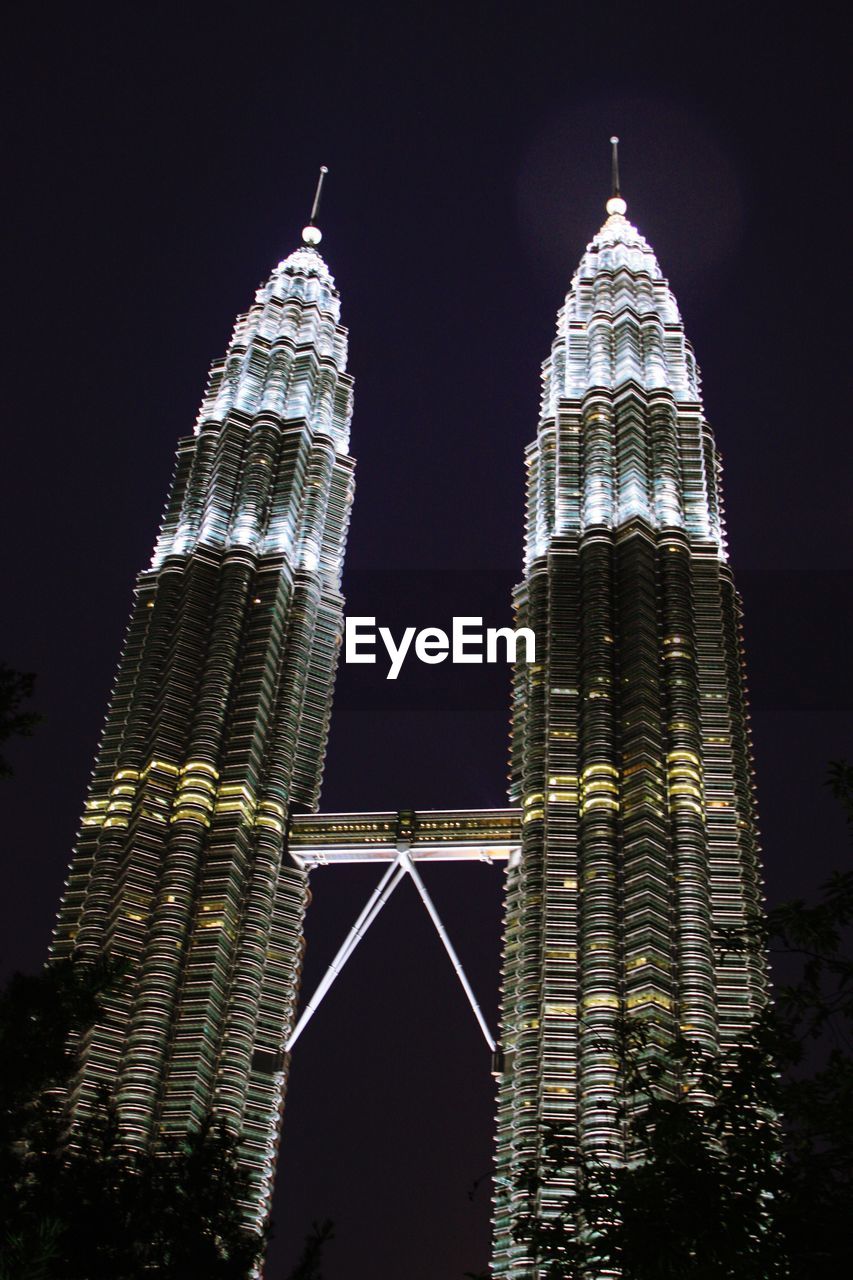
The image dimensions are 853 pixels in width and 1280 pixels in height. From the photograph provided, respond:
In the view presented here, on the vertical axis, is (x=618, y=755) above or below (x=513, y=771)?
below

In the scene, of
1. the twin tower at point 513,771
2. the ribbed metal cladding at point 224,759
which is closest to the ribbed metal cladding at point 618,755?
the twin tower at point 513,771

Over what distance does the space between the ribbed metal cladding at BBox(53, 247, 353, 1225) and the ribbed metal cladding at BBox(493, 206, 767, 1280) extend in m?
15.8

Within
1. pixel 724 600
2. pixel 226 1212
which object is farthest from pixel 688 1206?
pixel 724 600

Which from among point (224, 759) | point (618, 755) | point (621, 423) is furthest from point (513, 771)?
point (621, 423)

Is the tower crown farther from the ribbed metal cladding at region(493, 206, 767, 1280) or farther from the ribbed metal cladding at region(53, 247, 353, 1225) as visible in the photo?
the ribbed metal cladding at region(53, 247, 353, 1225)

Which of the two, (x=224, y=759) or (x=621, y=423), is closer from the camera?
(x=224, y=759)

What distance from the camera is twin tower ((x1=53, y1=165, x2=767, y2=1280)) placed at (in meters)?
90.6

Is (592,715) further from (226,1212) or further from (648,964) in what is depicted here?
(226,1212)

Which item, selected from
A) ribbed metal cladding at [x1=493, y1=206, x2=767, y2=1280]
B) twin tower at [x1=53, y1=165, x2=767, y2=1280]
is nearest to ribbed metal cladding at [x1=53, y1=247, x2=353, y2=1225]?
twin tower at [x1=53, y1=165, x2=767, y2=1280]

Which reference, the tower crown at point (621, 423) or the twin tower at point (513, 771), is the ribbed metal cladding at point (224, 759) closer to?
the twin tower at point (513, 771)

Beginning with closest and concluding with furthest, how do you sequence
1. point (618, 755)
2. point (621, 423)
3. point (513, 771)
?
point (618, 755) → point (513, 771) → point (621, 423)

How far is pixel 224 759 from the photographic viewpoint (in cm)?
10781

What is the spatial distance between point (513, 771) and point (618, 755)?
879 centimetres

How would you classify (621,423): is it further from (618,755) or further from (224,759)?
(224,759)
